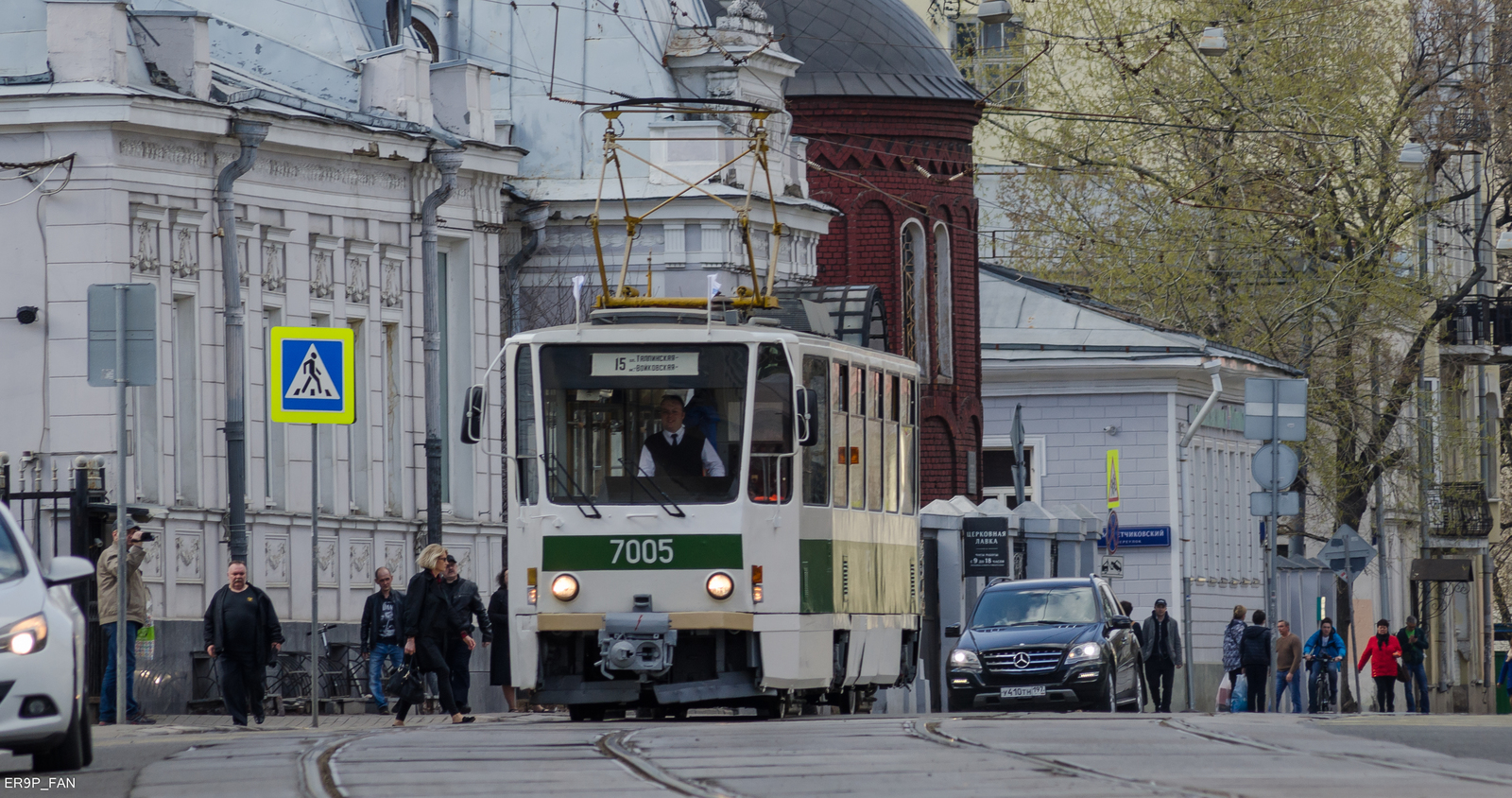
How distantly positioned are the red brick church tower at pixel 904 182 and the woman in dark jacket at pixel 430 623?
81.7ft

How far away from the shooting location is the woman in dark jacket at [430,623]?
941 inches

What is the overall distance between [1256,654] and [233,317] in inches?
511

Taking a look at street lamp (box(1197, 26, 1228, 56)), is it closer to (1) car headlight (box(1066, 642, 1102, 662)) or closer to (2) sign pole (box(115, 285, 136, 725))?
(1) car headlight (box(1066, 642, 1102, 662))

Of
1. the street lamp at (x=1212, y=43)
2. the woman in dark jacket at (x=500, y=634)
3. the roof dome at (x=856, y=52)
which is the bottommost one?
the woman in dark jacket at (x=500, y=634)

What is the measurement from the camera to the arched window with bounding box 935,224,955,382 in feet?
167

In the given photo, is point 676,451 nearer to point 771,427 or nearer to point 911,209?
point 771,427

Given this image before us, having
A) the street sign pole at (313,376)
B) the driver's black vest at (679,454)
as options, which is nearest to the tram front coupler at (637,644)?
the driver's black vest at (679,454)

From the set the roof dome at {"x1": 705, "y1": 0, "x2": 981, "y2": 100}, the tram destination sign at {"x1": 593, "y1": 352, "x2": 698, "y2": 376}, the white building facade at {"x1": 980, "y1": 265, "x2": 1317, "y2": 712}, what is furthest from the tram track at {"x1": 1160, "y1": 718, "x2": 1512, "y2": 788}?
the white building facade at {"x1": 980, "y1": 265, "x2": 1317, "y2": 712}

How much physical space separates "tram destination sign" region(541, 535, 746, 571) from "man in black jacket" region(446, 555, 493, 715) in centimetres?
253

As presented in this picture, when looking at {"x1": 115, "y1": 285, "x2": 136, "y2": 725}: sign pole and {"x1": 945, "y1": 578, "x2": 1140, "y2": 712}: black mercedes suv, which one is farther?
{"x1": 945, "y1": 578, "x2": 1140, "y2": 712}: black mercedes suv

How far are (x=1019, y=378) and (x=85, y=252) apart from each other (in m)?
28.2

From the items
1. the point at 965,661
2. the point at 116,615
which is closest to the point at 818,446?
the point at 116,615

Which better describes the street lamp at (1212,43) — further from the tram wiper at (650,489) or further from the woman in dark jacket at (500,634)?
the tram wiper at (650,489)

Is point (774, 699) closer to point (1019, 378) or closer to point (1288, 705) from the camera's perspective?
point (1288, 705)
